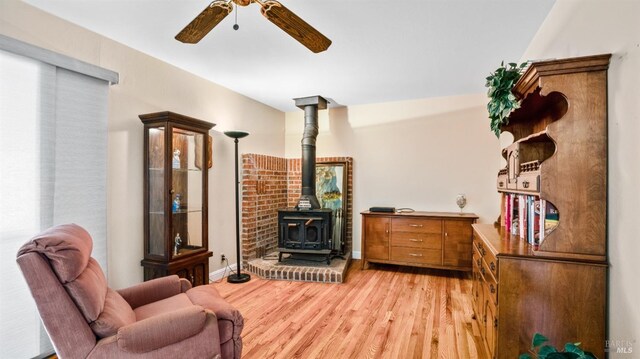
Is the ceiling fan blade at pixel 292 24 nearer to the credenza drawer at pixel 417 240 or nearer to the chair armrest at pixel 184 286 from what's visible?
the chair armrest at pixel 184 286

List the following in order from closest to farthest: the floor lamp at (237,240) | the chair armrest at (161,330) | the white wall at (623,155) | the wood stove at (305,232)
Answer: the white wall at (623,155) < the chair armrest at (161,330) < the floor lamp at (237,240) < the wood stove at (305,232)

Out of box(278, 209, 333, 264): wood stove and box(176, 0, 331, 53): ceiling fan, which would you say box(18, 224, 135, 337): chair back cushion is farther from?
box(278, 209, 333, 264): wood stove

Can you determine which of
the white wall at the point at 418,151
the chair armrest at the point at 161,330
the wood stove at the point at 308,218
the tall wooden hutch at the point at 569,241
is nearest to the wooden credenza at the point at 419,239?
the white wall at the point at 418,151

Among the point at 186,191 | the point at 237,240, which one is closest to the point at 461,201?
the point at 237,240

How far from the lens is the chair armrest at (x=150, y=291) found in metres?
1.95

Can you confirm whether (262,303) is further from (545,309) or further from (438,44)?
(438,44)

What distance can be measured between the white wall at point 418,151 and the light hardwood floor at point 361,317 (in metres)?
1.14

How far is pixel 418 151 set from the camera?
4.56 meters

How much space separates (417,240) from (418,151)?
1.33 meters

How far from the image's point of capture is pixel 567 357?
1.16 meters

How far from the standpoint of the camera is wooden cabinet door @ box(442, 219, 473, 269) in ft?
12.6

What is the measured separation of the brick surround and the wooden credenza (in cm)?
64

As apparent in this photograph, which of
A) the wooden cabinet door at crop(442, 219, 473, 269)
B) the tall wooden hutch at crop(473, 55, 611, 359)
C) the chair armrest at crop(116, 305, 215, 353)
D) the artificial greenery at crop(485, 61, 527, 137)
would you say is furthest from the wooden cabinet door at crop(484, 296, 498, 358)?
the wooden cabinet door at crop(442, 219, 473, 269)

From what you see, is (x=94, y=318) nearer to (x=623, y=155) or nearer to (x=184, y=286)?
(x=184, y=286)
